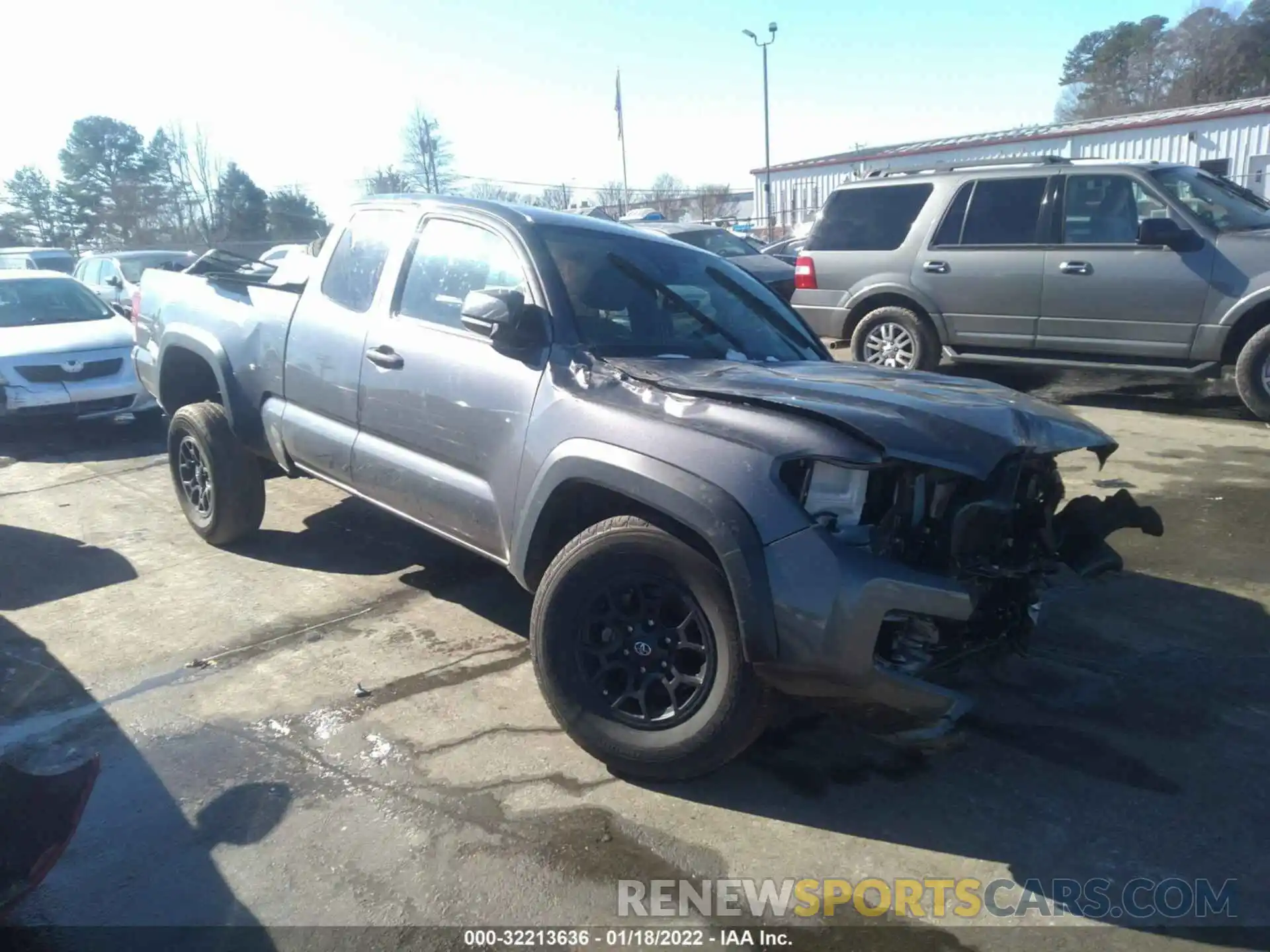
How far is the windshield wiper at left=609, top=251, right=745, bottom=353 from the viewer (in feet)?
13.1

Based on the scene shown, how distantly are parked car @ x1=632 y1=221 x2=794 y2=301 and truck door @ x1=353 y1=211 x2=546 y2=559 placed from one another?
8.49 meters

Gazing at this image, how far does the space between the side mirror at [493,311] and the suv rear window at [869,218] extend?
21.4 feet

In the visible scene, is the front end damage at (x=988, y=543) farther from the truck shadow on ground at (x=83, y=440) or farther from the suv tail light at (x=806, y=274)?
the truck shadow on ground at (x=83, y=440)

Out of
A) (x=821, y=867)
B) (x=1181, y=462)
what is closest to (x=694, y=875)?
(x=821, y=867)

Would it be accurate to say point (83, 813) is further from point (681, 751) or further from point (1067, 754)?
point (1067, 754)

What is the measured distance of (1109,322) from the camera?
803 cm

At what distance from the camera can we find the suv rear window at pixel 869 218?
9.12 m

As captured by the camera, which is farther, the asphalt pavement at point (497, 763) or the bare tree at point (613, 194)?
the bare tree at point (613, 194)

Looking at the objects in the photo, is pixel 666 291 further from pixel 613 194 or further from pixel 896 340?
pixel 613 194

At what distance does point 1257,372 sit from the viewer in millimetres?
7398

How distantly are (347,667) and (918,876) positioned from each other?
2.41m

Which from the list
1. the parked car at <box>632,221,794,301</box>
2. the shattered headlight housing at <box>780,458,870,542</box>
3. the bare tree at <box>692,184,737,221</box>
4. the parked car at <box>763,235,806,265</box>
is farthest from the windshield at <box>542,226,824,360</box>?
the bare tree at <box>692,184,737,221</box>

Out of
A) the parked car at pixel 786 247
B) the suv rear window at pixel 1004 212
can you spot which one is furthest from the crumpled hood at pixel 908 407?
the parked car at pixel 786 247

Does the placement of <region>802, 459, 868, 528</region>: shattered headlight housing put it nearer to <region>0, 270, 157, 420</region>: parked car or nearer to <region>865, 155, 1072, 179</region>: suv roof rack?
<region>865, 155, 1072, 179</region>: suv roof rack
